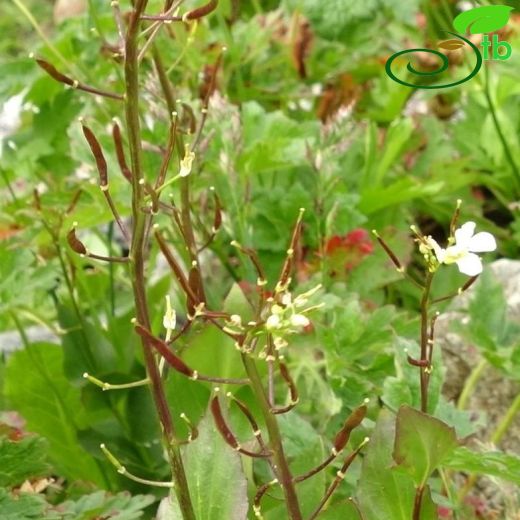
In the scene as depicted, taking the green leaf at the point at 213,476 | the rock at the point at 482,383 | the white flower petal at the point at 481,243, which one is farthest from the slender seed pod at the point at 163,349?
the rock at the point at 482,383

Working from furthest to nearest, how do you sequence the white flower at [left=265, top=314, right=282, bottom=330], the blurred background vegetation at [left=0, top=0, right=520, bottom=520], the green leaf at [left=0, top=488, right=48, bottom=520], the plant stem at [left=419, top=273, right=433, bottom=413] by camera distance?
the blurred background vegetation at [left=0, top=0, right=520, bottom=520], the green leaf at [left=0, top=488, right=48, bottom=520], the plant stem at [left=419, top=273, right=433, bottom=413], the white flower at [left=265, top=314, right=282, bottom=330]

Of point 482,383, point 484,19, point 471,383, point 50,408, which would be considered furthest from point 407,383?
point 484,19

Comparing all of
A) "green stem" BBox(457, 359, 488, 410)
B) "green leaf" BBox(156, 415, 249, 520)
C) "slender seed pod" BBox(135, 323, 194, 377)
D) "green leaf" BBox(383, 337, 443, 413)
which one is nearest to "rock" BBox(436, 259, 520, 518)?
"green stem" BBox(457, 359, 488, 410)

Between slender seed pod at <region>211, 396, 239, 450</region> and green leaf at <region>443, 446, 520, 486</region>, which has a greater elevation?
slender seed pod at <region>211, 396, 239, 450</region>

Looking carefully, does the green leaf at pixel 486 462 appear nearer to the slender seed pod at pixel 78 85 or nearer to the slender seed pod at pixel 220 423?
the slender seed pod at pixel 220 423

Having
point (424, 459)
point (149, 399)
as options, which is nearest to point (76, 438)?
point (149, 399)

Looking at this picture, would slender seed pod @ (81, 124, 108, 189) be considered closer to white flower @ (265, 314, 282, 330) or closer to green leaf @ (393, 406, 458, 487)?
white flower @ (265, 314, 282, 330)

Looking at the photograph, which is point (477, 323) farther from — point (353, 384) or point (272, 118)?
point (272, 118)

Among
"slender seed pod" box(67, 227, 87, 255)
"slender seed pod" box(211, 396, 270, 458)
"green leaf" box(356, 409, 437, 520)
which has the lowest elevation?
"green leaf" box(356, 409, 437, 520)
